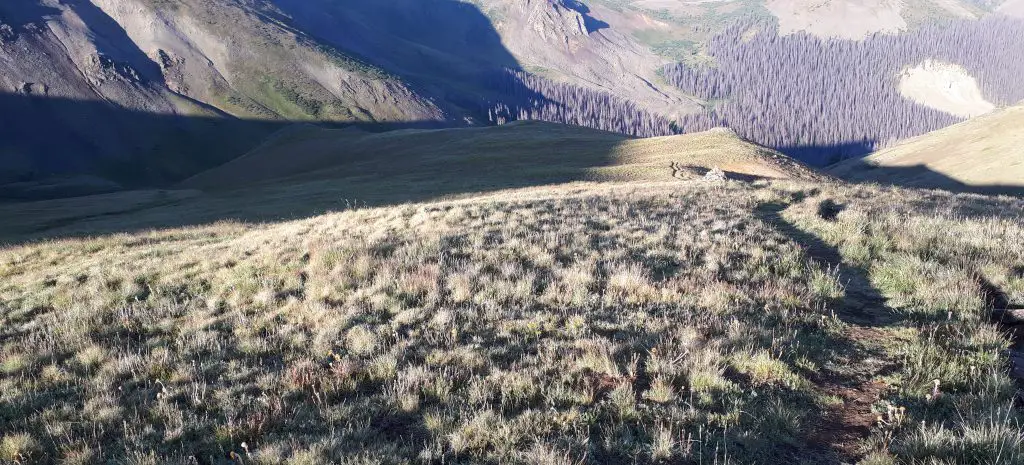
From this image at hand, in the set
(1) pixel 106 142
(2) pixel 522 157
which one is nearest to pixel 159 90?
(1) pixel 106 142

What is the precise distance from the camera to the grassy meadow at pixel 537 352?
5.10 meters

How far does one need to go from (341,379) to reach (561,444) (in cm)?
321

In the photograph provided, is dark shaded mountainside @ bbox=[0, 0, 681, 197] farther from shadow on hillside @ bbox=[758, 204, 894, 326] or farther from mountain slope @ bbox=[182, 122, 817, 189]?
shadow on hillside @ bbox=[758, 204, 894, 326]

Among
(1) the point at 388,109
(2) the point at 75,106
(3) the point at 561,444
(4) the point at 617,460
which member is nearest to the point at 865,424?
(4) the point at 617,460

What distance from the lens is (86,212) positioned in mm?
45625

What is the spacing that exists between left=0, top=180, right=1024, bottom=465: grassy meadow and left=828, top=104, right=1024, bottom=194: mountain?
102 m

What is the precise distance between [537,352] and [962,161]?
455ft

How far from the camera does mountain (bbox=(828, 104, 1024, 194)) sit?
8869 cm

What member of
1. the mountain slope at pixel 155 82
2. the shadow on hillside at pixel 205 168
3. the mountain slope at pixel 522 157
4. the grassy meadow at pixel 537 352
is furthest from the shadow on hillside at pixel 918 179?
the mountain slope at pixel 155 82

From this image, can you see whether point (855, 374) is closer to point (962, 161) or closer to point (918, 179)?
point (918, 179)

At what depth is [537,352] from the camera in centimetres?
707

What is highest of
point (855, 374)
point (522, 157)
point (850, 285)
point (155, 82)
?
point (155, 82)

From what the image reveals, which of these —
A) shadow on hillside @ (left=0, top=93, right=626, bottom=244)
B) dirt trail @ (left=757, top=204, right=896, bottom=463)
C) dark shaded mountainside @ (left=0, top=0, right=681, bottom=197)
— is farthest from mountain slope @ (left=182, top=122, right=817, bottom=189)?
dark shaded mountainside @ (left=0, top=0, right=681, bottom=197)

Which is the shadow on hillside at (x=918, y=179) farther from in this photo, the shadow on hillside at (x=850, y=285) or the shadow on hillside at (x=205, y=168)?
the shadow on hillside at (x=850, y=285)
